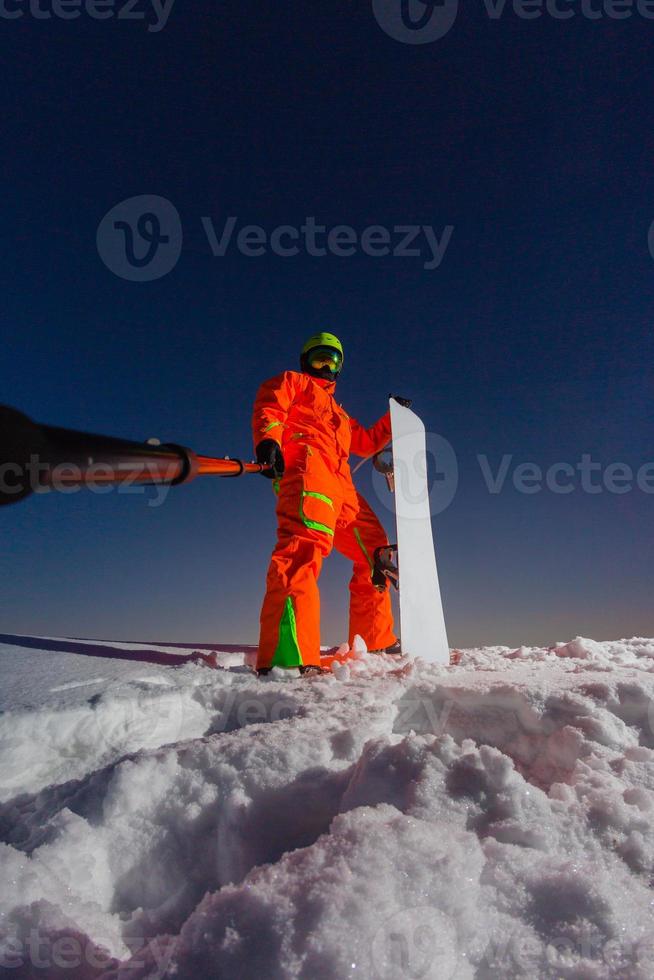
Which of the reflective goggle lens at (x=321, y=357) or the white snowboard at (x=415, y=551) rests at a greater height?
the reflective goggle lens at (x=321, y=357)

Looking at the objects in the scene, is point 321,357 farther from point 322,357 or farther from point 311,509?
point 311,509

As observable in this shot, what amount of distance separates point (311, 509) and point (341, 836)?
7.54ft

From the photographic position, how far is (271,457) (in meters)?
3.01

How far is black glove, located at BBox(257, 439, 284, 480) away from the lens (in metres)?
3.00

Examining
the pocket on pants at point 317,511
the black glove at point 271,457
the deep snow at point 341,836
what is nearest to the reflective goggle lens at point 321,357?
the black glove at point 271,457

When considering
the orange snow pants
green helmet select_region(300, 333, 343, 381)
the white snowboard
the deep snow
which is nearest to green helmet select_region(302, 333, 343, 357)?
green helmet select_region(300, 333, 343, 381)

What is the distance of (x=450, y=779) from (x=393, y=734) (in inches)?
21.7

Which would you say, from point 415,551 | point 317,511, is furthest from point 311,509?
point 415,551

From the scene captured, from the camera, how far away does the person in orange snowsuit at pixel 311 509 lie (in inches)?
113

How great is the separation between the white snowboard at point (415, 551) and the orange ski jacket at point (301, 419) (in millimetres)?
560

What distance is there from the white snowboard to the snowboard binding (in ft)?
1.09

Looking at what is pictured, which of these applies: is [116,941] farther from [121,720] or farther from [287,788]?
[121,720]

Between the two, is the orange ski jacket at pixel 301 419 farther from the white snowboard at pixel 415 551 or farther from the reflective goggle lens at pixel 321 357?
the white snowboard at pixel 415 551

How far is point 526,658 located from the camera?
10.2 ft
